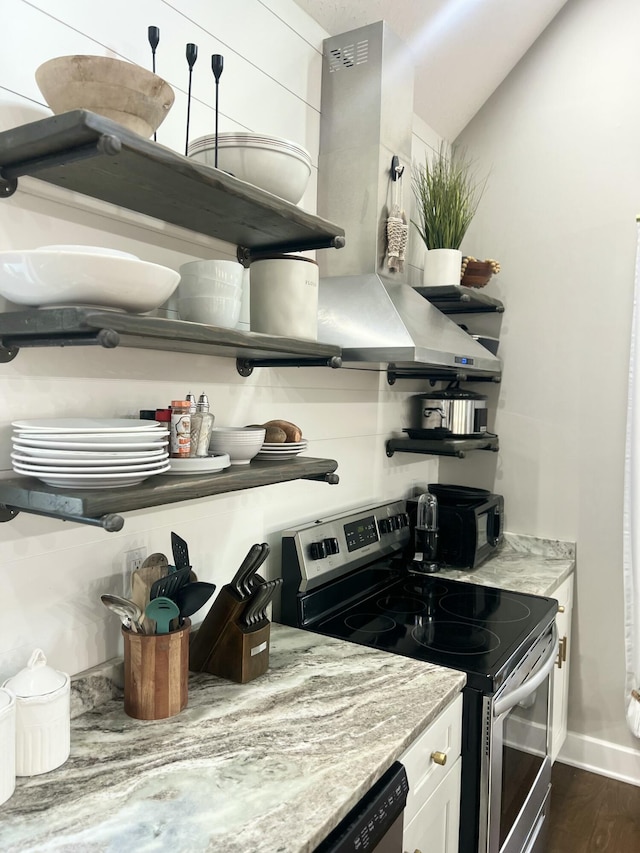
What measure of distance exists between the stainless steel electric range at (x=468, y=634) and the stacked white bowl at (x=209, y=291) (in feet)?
2.54

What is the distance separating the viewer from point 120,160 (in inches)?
43.5

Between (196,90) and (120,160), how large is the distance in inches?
22.8

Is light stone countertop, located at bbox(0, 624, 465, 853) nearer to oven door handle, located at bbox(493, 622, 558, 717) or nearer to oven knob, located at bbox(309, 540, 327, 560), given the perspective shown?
oven door handle, located at bbox(493, 622, 558, 717)

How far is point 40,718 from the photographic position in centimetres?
108

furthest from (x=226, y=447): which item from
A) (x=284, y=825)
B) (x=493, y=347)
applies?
(x=493, y=347)

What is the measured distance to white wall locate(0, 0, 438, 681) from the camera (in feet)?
3.97

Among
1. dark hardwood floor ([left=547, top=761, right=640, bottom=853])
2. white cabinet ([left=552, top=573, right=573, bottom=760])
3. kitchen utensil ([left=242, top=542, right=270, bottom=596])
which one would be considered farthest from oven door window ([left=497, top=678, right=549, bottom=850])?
kitchen utensil ([left=242, top=542, right=270, bottom=596])

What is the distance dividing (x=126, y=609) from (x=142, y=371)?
522 mm

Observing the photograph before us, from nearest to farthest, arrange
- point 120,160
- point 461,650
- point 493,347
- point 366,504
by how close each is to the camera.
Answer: point 120,160 < point 461,650 < point 366,504 < point 493,347

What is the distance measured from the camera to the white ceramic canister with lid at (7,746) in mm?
1008

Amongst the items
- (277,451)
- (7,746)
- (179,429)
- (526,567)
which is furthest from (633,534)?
(7,746)

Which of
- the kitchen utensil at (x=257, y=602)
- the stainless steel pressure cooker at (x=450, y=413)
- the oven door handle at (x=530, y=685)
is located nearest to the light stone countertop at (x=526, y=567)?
the oven door handle at (x=530, y=685)

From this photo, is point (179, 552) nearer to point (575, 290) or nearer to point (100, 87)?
point (100, 87)

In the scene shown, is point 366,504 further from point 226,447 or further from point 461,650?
point 226,447
